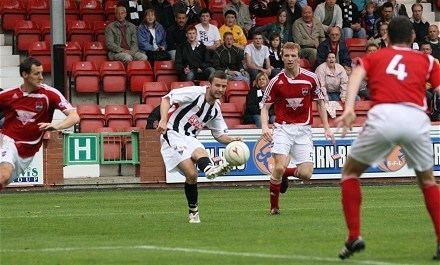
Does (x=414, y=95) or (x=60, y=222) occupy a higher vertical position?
(x=414, y=95)

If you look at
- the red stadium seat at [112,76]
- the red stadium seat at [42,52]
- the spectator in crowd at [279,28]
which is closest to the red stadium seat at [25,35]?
the red stadium seat at [42,52]

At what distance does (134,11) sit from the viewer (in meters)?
28.0

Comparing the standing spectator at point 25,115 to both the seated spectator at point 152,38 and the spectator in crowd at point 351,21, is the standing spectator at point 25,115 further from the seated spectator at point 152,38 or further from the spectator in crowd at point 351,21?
the spectator in crowd at point 351,21

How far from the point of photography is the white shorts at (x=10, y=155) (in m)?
14.1

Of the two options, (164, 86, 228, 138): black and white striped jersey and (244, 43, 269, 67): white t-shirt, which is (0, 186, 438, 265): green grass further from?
(244, 43, 269, 67): white t-shirt

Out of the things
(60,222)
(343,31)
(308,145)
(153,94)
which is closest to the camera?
(60,222)

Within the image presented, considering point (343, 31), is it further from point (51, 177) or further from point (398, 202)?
point (398, 202)

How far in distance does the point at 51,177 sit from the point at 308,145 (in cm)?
855

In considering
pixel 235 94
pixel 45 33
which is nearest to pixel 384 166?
pixel 235 94

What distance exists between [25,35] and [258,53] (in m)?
5.38

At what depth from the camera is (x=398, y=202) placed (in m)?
19.4

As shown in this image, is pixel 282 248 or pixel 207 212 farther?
pixel 207 212

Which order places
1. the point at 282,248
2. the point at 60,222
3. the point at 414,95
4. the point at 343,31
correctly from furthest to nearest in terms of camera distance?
the point at 343,31, the point at 60,222, the point at 282,248, the point at 414,95

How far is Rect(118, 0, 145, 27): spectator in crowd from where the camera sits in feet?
91.9
